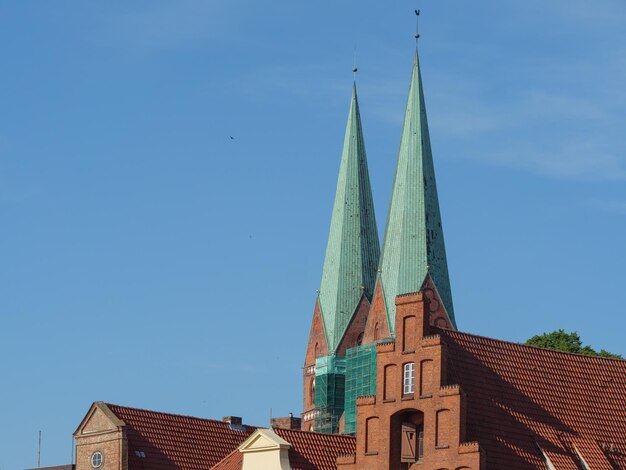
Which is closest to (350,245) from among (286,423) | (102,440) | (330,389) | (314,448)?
(330,389)

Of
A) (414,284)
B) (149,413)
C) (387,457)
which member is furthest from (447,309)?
(387,457)

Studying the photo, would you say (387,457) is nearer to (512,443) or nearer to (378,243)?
(512,443)

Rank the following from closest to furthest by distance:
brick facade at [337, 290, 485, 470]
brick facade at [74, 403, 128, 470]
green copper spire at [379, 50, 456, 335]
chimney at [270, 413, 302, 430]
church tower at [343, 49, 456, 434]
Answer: brick facade at [337, 290, 485, 470]
brick facade at [74, 403, 128, 470]
chimney at [270, 413, 302, 430]
church tower at [343, 49, 456, 434]
green copper spire at [379, 50, 456, 335]

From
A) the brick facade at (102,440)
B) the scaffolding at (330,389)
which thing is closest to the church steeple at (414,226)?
the scaffolding at (330,389)

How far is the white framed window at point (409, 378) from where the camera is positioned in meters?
63.1

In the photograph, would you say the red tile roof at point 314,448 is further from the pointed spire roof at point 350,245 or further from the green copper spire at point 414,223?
the pointed spire roof at point 350,245

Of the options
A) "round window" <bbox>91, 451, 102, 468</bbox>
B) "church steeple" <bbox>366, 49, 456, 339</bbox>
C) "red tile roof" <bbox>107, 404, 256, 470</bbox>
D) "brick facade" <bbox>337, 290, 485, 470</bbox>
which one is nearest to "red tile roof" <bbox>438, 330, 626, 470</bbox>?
"brick facade" <bbox>337, 290, 485, 470</bbox>

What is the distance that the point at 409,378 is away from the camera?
208ft

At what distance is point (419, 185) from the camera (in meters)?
103

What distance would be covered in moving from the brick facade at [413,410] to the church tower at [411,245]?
35.4 metres

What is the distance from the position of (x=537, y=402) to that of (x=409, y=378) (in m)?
4.69

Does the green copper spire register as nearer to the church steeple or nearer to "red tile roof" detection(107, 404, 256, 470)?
the church steeple

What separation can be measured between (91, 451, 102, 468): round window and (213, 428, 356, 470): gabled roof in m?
4.86

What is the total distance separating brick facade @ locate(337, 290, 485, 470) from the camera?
61156 millimetres
